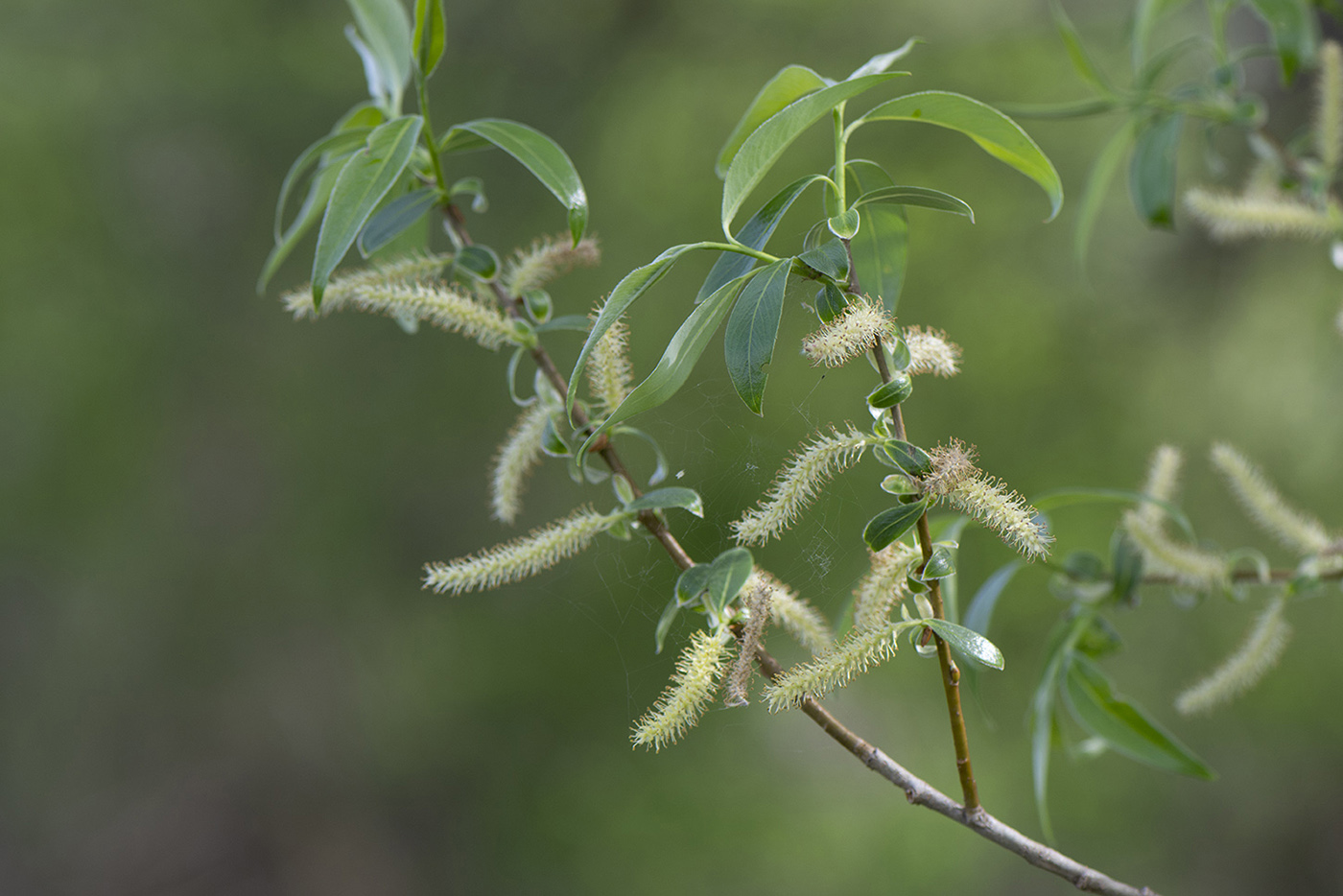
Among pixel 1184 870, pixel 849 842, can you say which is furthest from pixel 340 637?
pixel 1184 870

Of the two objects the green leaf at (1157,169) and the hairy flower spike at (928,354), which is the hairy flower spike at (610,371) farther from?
the green leaf at (1157,169)

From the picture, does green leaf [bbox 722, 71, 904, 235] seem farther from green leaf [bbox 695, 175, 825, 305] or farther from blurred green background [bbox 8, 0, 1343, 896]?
blurred green background [bbox 8, 0, 1343, 896]

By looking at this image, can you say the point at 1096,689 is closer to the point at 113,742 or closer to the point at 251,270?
the point at 251,270

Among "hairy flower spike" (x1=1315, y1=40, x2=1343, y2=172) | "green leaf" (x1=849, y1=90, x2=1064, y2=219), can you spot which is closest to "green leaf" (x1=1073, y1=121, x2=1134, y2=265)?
"hairy flower spike" (x1=1315, y1=40, x2=1343, y2=172)

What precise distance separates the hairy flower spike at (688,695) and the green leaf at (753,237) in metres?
0.13

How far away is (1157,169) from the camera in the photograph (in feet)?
2.31

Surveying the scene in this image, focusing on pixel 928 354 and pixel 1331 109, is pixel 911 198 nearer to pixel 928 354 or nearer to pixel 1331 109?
pixel 928 354

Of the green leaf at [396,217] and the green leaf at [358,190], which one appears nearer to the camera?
the green leaf at [358,190]

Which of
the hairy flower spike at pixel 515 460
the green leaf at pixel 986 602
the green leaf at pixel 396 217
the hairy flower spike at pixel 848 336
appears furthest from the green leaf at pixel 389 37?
the green leaf at pixel 986 602

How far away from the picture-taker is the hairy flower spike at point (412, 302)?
1.33ft

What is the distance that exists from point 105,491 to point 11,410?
0.74 ft

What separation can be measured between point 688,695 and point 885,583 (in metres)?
0.09

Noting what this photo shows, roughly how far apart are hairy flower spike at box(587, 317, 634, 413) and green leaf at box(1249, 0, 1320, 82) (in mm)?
558

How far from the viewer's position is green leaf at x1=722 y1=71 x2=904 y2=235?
331mm
